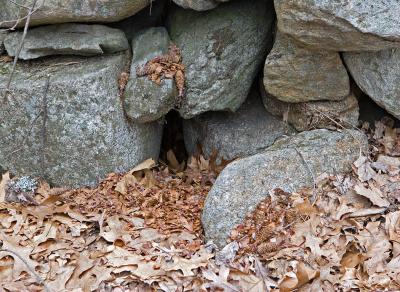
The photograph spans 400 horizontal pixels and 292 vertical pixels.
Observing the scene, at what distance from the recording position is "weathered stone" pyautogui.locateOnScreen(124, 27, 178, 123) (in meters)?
4.43

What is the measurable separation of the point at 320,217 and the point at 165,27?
2.12 metres

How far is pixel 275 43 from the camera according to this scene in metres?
4.31

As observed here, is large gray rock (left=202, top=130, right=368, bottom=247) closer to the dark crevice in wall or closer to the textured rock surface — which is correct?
the dark crevice in wall

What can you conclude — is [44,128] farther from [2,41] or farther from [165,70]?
[165,70]

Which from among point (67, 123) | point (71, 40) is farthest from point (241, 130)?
point (71, 40)

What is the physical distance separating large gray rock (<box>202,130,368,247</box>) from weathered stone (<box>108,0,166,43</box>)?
1528mm

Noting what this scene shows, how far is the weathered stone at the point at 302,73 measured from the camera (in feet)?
13.8

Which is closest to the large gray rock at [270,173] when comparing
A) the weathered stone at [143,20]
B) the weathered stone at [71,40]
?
the weathered stone at [71,40]

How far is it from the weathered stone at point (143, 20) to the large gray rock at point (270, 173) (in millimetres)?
1528

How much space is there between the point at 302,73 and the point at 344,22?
0.76m

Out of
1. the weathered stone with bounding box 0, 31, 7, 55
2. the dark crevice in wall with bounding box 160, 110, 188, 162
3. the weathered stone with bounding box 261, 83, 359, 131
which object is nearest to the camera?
the weathered stone with bounding box 261, 83, 359, 131

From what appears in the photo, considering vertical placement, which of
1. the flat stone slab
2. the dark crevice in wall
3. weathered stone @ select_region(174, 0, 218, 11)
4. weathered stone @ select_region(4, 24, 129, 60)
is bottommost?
the dark crevice in wall

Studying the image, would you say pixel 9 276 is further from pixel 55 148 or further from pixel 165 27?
pixel 165 27

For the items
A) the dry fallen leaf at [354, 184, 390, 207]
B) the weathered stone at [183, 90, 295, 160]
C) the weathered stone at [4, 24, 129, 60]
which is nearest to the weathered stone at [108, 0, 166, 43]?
the weathered stone at [4, 24, 129, 60]
